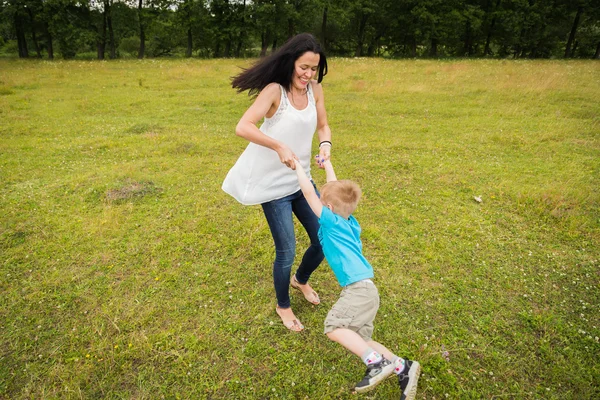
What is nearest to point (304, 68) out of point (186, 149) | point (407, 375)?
point (407, 375)

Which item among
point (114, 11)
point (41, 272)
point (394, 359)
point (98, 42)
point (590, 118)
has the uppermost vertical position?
point (114, 11)

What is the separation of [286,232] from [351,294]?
3.14 feet

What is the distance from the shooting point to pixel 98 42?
1499 inches

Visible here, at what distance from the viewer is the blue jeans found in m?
3.52

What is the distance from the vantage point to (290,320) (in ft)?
13.4

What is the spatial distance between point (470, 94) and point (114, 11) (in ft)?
143

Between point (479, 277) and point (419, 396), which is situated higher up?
point (479, 277)

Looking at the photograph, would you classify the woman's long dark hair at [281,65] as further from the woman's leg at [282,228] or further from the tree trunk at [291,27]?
the tree trunk at [291,27]

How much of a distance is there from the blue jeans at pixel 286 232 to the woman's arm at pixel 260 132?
640 millimetres

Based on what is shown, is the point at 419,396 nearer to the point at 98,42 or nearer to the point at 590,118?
the point at 590,118

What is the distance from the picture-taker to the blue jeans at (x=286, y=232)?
3.52 metres

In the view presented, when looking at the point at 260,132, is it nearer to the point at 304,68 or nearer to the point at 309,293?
the point at 304,68

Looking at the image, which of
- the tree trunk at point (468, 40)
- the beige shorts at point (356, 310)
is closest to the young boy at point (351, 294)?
the beige shorts at point (356, 310)

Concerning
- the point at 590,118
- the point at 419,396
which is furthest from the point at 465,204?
the point at 590,118
